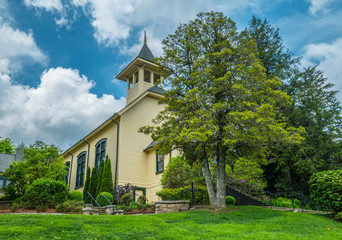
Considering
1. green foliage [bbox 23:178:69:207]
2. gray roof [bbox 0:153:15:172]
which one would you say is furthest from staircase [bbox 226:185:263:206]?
gray roof [bbox 0:153:15:172]

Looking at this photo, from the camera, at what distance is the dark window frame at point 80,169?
2345 centimetres

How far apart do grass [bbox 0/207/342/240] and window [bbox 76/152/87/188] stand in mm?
16095

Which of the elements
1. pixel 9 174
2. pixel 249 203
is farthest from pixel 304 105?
pixel 9 174

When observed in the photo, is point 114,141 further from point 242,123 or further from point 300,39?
point 300,39

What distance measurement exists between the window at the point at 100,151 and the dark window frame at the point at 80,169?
2.69 meters

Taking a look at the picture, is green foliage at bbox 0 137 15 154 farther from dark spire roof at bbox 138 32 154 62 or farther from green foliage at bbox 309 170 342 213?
green foliage at bbox 309 170 342 213

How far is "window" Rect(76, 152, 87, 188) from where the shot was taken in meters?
23.5

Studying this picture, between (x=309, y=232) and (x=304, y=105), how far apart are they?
14.0 m

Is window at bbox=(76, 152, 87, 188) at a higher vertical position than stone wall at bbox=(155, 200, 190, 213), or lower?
higher

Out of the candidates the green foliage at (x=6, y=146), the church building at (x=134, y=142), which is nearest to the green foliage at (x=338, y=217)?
the church building at (x=134, y=142)

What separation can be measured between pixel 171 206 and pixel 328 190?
5.80 m

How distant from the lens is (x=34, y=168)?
17.3m

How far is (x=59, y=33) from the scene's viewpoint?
52.9 ft

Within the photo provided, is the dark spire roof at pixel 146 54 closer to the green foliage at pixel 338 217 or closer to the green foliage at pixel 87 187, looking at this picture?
the green foliage at pixel 87 187
